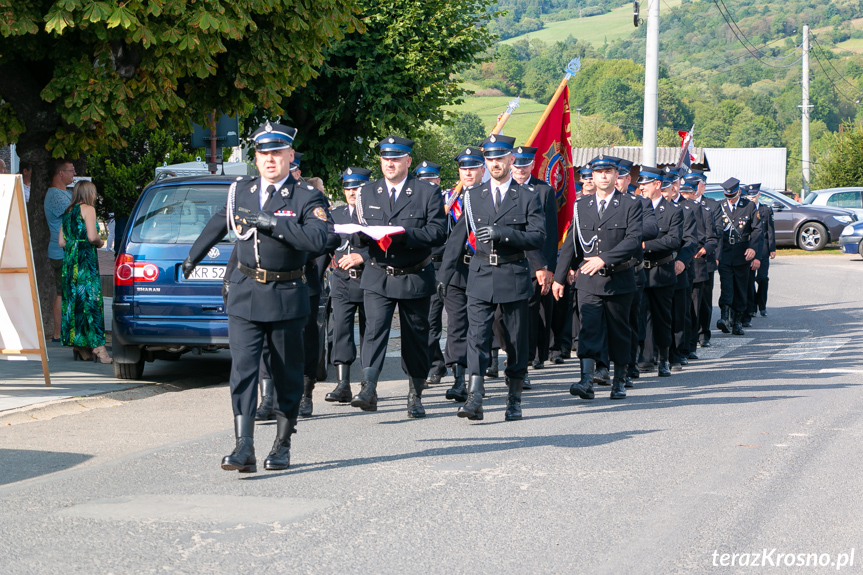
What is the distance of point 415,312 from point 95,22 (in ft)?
13.5

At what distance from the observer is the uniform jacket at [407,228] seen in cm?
843

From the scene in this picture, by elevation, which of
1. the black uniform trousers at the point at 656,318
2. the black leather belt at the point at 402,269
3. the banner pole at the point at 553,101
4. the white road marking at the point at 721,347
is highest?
the banner pole at the point at 553,101

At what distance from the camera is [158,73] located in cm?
1159

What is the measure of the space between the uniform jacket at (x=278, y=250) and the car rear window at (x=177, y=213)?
345cm

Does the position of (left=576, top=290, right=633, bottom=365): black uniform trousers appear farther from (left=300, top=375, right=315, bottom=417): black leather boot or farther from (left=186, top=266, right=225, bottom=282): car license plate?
(left=186, top=266, right=225, bottom=282): car license plate

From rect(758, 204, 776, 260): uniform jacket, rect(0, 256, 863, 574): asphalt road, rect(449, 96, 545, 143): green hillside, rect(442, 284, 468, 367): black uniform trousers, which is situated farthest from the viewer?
rect(449, 96, 545, 143): green hillside

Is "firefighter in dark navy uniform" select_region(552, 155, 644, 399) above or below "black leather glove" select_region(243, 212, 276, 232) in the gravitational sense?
below

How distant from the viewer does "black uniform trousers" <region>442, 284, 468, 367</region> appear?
983 centimetres

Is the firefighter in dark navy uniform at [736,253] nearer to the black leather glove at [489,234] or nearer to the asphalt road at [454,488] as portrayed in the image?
the asphalt road at [454,488]

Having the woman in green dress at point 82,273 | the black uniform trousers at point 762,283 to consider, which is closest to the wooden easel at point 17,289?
the woman in green dress at point 82,273

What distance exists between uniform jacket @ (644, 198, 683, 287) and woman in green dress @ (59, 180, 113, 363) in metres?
5.48

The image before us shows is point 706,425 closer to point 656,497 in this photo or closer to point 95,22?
point 656,497

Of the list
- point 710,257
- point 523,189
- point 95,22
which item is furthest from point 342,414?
point 710,257

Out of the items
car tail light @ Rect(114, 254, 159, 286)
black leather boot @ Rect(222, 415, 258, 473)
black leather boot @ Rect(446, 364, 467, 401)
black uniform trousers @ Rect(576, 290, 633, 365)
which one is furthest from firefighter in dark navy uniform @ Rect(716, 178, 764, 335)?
black leather boot @ Rect(222, 415, 258, 473)
